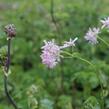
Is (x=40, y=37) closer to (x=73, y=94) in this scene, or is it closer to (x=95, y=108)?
(x=73, y=94)

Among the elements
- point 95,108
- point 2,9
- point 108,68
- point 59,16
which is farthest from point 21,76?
point 2,9

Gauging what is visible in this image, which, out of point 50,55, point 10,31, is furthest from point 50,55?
point 10,31

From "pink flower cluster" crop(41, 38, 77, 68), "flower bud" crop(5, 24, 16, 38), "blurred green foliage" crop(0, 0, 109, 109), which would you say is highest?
"blurred green foliage" crop(0, 0, 109, 109)

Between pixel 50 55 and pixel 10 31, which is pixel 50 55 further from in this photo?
pixel 10 31

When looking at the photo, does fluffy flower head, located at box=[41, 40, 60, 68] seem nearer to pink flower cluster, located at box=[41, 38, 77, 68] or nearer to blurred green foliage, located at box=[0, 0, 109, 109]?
pink flower cluster, located at box=[41, 38, 77, 68]

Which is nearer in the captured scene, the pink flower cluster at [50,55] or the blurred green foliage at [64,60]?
the pink flower cluster at [50,55]

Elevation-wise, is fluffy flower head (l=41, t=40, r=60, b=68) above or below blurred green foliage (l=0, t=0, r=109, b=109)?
below

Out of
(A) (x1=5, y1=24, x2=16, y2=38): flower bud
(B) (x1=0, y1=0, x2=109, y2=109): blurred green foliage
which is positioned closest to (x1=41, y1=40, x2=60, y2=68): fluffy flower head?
(A) (x1=5, y1=24, x2=16, y2=38): flower bud

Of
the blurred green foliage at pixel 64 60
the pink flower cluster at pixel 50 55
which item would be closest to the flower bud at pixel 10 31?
the pink flower cluster at pixel 50 55

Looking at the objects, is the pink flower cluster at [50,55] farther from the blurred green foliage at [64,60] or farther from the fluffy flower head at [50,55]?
the blurred green foliage at [64,60]
